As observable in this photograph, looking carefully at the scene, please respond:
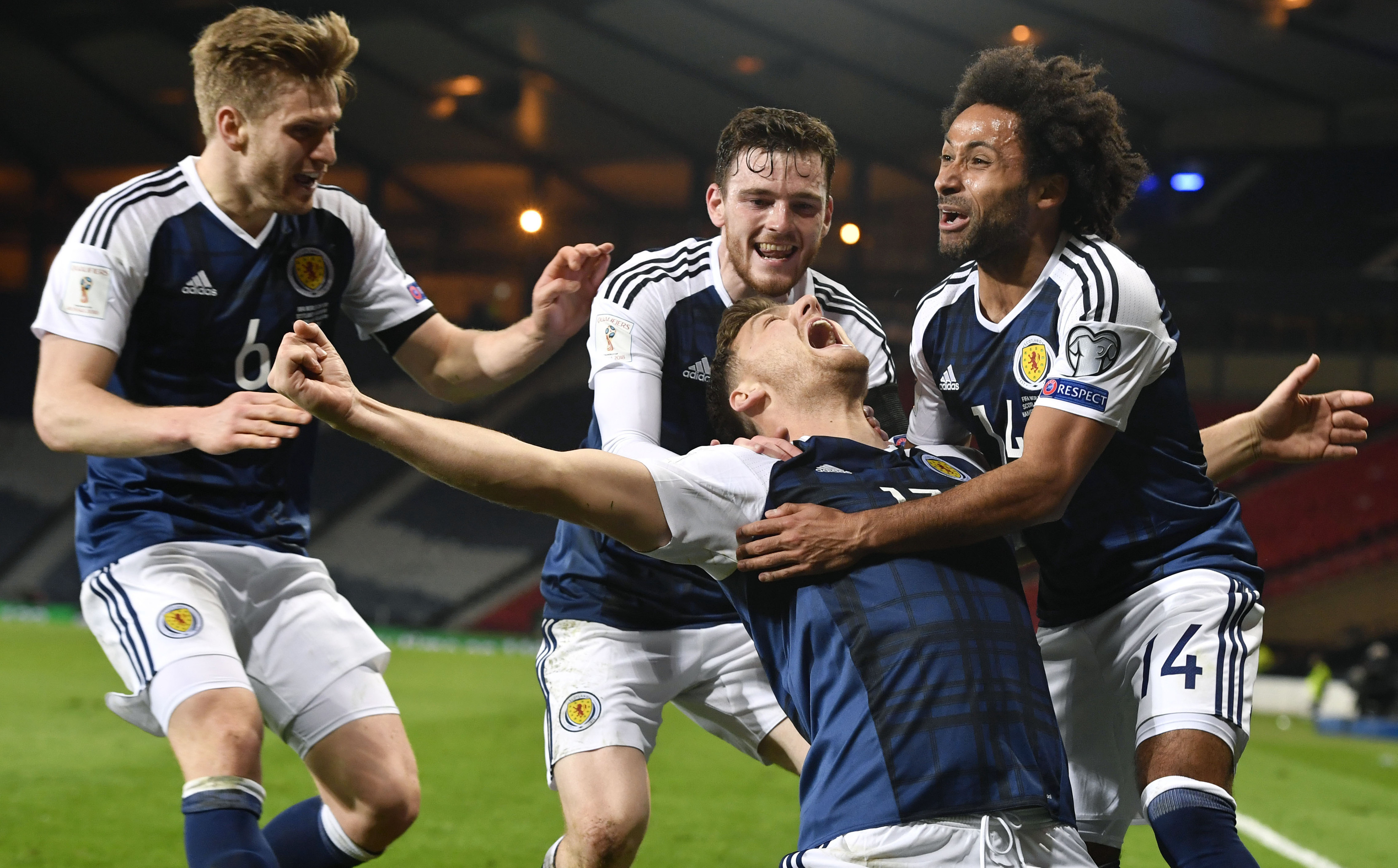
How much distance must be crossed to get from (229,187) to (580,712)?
6.11ft

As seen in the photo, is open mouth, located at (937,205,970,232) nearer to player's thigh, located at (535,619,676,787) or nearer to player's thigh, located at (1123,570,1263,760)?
player's thigh, located at (1123,570,1263,760)

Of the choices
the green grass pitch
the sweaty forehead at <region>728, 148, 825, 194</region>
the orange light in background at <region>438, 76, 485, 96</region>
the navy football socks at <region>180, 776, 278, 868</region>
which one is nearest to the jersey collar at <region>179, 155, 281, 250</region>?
the sweaty forehead at <region>728, 148, 825, 194</region>

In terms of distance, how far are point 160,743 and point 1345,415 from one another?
7.67 meters

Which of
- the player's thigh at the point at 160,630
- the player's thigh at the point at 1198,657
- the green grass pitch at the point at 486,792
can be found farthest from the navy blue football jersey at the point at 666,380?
the green grass pitch at the point at 486,792

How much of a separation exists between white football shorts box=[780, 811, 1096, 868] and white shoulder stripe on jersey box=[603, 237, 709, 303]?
1838mm

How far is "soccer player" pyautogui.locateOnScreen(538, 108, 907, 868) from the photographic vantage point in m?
3.48

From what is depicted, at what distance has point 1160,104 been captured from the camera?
824 inches

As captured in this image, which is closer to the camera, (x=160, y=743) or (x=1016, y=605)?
(x=1016, y=605)

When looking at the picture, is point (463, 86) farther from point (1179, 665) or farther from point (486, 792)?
point (1179, 665)

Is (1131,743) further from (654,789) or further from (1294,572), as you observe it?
(1294,572)

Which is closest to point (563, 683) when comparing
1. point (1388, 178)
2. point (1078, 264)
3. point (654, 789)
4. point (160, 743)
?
point (1078, 264)

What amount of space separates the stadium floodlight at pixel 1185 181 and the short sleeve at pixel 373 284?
18441mm

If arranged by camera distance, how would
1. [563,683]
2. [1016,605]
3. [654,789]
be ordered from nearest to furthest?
[1016,605], [563,683], [654,789]

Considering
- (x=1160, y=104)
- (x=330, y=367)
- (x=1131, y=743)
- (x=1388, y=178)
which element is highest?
(x=1160, y=104)
